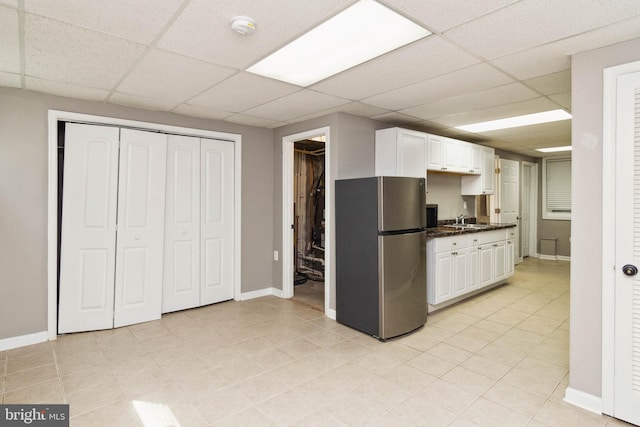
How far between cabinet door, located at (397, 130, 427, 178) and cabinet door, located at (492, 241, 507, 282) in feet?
5.94

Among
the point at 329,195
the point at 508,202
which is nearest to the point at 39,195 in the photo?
the point at 329,195

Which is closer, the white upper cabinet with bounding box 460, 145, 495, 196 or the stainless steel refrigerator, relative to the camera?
the stainless steel refrigerator

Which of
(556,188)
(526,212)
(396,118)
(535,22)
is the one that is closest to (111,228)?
(396,118)

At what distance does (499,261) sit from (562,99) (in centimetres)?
257

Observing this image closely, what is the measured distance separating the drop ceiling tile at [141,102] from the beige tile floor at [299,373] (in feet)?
7.77

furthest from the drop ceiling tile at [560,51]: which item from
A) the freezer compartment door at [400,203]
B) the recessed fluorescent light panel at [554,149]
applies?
the recessed fluorescent light panel at [554,149]

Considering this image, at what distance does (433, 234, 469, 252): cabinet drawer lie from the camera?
3864 millimetres

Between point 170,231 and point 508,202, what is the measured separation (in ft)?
21.2

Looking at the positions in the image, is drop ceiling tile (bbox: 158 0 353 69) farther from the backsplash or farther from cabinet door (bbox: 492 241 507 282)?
cabinet door (bbox: 492 241 507 282)

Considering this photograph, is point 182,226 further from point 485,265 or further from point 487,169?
point 487,169

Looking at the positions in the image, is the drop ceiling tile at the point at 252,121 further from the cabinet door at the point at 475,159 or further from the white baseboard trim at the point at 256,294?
the cabinet door at the point at 475,159

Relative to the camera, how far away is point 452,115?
12.9ft

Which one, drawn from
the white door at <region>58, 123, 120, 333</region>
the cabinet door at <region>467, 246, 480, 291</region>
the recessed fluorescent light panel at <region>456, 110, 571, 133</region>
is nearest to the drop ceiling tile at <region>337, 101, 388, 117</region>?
the recessed fluorescent light panel at <region>456, 110, 571, 133</region>

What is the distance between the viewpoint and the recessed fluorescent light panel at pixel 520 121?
3.93m
